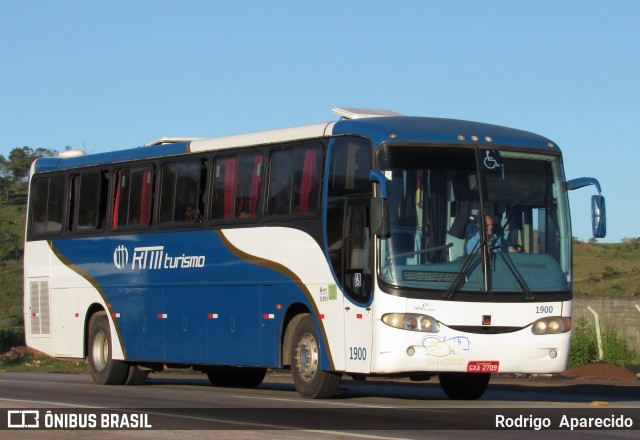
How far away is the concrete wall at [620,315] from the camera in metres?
34.1

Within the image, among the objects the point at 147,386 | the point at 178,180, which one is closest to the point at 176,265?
the point at 178,180

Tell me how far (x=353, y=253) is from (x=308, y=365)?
2014 mm

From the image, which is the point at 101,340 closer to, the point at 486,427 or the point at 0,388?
the point at 0,388

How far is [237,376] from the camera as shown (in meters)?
24.0

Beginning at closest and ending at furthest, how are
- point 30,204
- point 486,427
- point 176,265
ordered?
1. point 486,427
2. point 176,265
3. point 30,204

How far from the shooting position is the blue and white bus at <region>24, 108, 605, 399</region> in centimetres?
1720

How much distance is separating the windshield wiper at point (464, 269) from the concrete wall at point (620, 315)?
16711 millimetres

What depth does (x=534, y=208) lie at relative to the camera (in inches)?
711

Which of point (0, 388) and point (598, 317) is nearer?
point (0, 388)

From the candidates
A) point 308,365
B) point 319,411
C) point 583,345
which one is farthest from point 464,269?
point 583,345

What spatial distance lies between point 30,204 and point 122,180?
10.7 ft

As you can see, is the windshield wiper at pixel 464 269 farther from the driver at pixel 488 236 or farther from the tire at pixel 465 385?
the tire at pixel 465 385

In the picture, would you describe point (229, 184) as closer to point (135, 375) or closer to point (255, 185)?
point (255, 185)

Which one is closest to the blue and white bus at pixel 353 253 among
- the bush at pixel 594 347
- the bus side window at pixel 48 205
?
the bus side window at pixel 48 205
